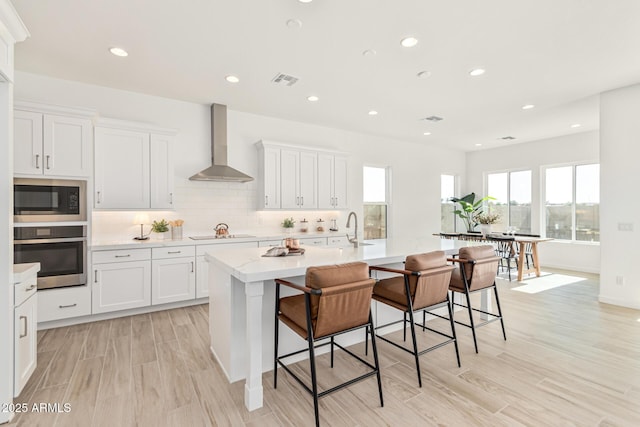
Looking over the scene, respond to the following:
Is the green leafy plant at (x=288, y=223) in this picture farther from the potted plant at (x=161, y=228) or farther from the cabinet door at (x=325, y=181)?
the potted plant at (x=161, y=228)

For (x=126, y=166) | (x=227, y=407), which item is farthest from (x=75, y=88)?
(x=227, y=407)

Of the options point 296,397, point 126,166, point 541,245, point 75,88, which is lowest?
point 296,397

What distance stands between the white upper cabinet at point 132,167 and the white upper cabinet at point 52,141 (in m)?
0.34

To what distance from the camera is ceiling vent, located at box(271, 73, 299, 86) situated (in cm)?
370

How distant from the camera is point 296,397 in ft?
7.05

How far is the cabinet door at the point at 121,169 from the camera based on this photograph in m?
3.82

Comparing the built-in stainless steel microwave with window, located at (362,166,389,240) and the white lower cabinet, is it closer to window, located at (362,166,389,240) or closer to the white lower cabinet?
the white lower cabinet

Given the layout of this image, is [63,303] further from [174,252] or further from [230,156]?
[230,156]

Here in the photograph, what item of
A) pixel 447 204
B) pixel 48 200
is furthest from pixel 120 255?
pixel 447 204

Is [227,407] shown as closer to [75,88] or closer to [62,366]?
[62,366]

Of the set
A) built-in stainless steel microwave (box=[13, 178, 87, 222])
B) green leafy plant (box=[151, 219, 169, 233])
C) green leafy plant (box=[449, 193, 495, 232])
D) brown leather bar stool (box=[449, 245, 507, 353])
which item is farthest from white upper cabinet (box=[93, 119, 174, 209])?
green leafy plant (box=[449, 193, 495, 232])

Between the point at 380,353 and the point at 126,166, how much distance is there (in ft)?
12.3

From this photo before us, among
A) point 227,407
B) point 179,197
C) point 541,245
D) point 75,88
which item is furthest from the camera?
point 541,245

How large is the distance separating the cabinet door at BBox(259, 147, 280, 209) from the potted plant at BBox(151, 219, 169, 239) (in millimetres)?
1441
